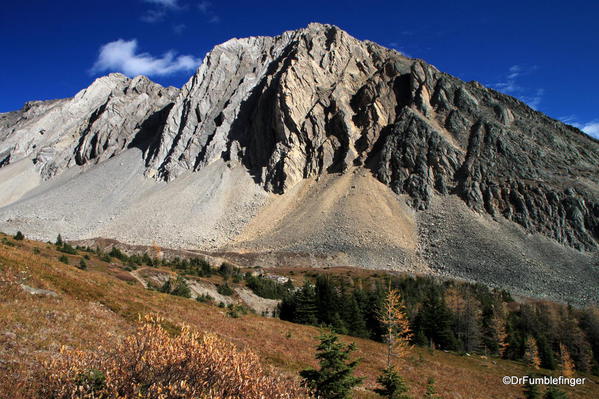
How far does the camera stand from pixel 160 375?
5289mm

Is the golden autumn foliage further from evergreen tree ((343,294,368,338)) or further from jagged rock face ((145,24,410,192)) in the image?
jagged rock face ((145,24,410,192))

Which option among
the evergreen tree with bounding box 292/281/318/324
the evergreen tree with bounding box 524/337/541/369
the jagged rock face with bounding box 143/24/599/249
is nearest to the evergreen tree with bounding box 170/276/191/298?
the evergreen tree with bounding box 292/281/318/324

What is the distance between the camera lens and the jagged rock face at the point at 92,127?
15538 cm

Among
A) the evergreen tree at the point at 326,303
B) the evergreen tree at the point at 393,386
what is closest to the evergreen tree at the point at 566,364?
the evergreen tree at the point at 326,303

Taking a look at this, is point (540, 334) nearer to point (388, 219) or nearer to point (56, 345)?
point (388, 219)

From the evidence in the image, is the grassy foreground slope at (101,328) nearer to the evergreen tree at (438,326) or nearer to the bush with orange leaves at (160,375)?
the bush with orange leaves at (160,375)

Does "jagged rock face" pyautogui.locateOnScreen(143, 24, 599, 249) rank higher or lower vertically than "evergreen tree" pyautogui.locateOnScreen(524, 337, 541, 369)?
higher

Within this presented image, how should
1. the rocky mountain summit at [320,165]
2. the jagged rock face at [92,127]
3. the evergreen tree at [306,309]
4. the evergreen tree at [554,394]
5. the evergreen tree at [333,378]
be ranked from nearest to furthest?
the evergreen tree at [333,378] < the evergreen tree at [554,394] < the evergreen tree at [306,309] < the rocky mountain summit at [320,165] < the jagged rock face at [92,127]

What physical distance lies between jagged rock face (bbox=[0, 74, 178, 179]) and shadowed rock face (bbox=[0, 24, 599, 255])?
756mm

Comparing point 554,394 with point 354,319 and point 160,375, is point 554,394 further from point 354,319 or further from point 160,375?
point 160,375

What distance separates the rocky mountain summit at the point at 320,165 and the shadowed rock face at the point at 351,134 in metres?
0.55

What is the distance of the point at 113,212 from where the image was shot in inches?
4496

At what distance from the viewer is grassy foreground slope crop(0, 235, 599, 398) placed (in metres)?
9.33

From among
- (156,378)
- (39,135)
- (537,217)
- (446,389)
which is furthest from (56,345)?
(39,135)
